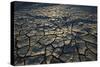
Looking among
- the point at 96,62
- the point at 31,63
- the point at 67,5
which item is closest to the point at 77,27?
the point at 67,5

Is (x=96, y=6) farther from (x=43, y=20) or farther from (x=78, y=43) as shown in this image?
(x=43, y=20)

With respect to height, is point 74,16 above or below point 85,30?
above

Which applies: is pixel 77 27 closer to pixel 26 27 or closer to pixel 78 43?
pixel 78 43
